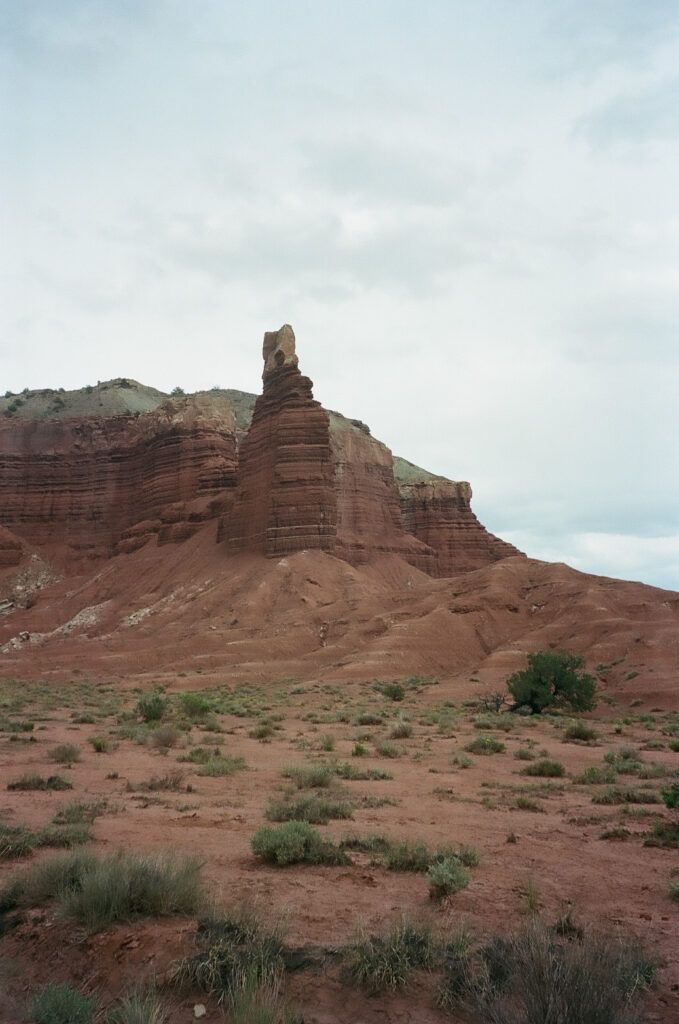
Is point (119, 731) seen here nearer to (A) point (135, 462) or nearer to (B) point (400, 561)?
(B) point (400, 561)

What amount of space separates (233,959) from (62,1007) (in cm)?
101

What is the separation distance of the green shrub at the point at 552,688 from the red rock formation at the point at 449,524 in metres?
53.5

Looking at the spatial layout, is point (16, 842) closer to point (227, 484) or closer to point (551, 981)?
point (551, 981)

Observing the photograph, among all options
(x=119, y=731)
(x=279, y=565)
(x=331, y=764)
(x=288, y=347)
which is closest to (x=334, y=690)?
(x=119, y=731)

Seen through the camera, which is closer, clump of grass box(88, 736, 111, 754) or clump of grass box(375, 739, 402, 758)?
clump of grass box(88, 736, 111, 754)

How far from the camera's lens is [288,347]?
2594 inches

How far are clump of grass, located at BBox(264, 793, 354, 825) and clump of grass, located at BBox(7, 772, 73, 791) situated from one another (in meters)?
3.60

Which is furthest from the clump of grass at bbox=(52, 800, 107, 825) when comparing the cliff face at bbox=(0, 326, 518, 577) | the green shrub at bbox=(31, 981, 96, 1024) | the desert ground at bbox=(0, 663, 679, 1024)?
the cliff face at bbox=(0, 326, 518, 577)

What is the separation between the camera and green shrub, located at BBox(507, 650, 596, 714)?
89.6 feet

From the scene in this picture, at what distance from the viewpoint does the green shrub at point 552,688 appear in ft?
89.6

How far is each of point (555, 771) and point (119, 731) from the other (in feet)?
36.6

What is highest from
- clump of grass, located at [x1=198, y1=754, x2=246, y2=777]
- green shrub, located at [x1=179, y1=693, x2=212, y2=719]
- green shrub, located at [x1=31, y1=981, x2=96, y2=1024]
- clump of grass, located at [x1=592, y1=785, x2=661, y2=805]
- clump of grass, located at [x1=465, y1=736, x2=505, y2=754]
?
green shrub, located at [x1=179, y1=693, x2=212, y2=719]

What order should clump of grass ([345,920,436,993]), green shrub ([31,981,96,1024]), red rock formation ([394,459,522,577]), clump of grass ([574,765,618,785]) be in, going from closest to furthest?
green shrub ([31,981,96,1024]) < clump of grass ([345,920,436,993]) < clump of grass ([574,765,618,785]) < red rock formation ([394,459,522,577])

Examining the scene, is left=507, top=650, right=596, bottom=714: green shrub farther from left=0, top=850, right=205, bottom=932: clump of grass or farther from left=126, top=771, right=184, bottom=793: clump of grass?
left=0, top=850, right=205, bottom=932: clump of grass
